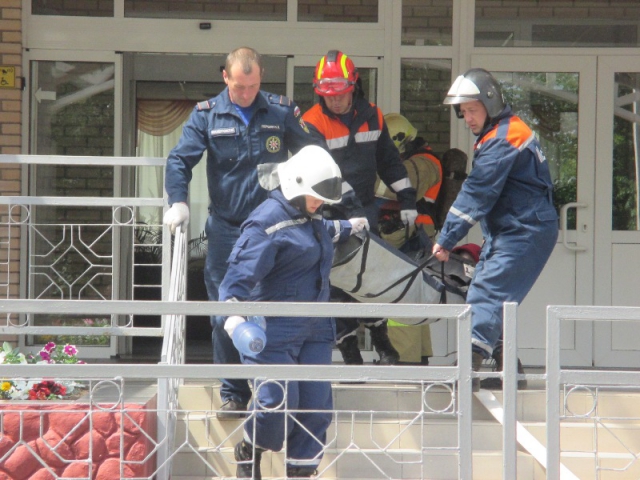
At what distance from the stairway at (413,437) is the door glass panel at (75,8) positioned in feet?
10.3

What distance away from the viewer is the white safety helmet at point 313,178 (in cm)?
377

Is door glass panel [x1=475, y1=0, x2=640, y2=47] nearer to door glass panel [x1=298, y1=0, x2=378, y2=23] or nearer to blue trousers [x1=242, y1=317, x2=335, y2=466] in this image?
door glass panel [x1=298, y1=0, x2=378, y2=23]

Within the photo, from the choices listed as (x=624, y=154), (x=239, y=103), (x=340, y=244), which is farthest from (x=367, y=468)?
(x=624, y=154)

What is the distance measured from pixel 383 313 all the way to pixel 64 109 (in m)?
4.32

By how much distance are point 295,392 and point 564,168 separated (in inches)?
139

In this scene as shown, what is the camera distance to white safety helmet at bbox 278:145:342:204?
377 cm

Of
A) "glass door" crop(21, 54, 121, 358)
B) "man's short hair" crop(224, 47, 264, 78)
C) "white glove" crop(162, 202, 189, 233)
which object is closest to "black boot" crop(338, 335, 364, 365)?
"white glove" crop(162, 202, 189, 233)

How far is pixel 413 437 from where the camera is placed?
457 centimetres

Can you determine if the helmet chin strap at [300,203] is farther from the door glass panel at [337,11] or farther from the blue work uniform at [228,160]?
the door glass panel at [337,11]

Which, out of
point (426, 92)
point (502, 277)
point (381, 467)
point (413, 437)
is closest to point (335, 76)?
point (502, 277)

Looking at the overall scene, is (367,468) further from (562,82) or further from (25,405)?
(562,82)

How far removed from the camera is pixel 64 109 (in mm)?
6676

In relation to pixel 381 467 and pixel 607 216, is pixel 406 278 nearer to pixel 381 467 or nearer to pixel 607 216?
pixel 381 467

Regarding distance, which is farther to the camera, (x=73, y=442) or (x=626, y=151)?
(x=626, y=151)
